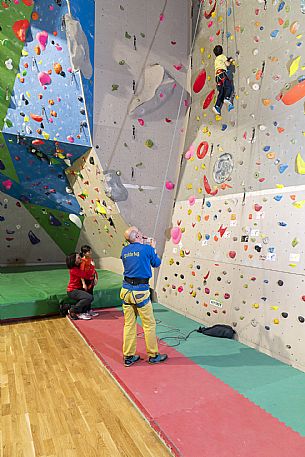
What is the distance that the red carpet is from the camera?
1.88m

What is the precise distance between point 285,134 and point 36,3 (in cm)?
333

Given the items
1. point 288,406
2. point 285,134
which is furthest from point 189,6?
point 288,406

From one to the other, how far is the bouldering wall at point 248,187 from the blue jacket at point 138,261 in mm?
1226

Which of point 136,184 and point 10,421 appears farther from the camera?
point 136,184

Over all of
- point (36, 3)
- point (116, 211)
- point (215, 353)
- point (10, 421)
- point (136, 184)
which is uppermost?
point (36, 3)

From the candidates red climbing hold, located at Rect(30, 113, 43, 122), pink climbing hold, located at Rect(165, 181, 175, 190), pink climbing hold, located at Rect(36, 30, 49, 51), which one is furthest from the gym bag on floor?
pink climbing hold, located at Rect(36, 30, 49, 51)

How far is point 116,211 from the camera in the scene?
17.0 ft

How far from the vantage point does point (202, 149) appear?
15.0 ft

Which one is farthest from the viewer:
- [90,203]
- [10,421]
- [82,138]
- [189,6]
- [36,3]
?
[90,203]

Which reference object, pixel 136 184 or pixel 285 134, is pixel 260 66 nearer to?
pixel 285 134

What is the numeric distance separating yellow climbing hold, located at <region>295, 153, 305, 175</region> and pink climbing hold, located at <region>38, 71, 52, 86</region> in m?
3.26

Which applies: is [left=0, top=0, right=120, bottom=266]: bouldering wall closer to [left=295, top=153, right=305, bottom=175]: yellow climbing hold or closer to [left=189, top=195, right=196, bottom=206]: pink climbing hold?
[left=189, top=195, right=196, bottom=206]: pink climbing hold

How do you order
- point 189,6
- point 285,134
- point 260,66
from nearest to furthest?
point 285,134 → point 260,66 → point 189,6

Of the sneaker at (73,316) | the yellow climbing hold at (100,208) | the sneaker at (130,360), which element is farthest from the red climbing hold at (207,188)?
the sneaker at (73,316)
